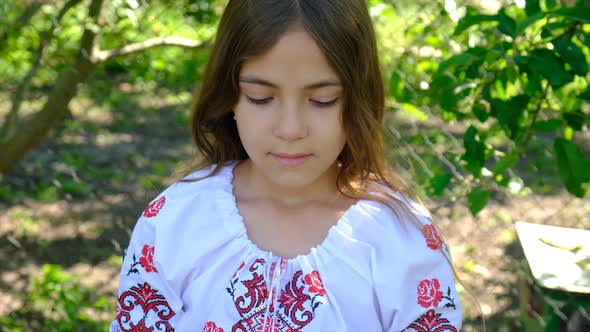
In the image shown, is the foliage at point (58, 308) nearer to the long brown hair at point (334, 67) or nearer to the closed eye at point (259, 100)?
the long brown hair at point (334, 67)

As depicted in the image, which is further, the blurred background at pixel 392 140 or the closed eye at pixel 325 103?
the blurred background at pixel 392 140

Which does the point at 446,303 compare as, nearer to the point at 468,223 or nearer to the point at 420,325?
the point at 420,325

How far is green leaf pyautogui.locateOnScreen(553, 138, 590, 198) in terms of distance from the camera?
195cm

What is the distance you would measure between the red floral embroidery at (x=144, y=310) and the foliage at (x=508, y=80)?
31.0 inches

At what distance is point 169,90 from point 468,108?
117 inches

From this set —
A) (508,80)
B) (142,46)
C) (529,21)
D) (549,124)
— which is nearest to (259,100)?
(529,21)

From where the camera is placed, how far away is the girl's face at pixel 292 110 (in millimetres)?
1441

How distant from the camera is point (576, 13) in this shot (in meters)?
1.69

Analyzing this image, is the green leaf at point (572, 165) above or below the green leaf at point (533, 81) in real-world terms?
below

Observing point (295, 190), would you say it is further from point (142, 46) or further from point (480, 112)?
point (142, 46)

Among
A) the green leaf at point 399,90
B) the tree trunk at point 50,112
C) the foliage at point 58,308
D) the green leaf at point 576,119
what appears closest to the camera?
the green leaf at point 576,119

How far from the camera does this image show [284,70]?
1.44 m

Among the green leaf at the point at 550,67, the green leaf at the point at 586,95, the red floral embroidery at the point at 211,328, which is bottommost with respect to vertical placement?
the red floral embroidery at the point at 211,328

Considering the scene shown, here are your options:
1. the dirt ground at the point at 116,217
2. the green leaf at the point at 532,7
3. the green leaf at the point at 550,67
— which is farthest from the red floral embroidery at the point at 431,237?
the dirt ground at the point at 116,217
